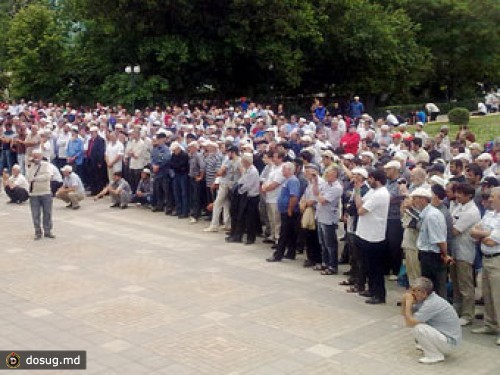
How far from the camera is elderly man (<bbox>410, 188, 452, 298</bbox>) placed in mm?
8828

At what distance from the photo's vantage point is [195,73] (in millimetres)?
37281

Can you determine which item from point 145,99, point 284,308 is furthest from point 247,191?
point 145,99

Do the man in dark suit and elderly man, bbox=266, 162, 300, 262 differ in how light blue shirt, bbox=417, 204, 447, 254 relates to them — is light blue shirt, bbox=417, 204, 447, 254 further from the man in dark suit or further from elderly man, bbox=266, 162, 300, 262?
the man in dark suit

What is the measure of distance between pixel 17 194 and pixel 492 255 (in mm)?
13024

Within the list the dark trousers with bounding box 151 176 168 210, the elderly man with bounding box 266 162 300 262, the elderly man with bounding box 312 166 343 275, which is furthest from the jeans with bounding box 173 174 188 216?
the elderly man with bounding box 312 166 343 275

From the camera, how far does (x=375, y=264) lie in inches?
395

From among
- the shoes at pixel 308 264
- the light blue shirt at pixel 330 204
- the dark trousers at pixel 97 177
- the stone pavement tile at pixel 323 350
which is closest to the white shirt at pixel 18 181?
the dark trousers at pixel 97 177

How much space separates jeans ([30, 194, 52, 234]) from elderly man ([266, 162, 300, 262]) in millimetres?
4666

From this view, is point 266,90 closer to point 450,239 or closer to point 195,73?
point 195,73

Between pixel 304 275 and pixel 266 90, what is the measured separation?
94.6ft

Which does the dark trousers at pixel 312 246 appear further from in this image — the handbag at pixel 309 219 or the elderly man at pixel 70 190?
the elderly man at pixel 70 190

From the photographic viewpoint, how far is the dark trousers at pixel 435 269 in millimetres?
8953

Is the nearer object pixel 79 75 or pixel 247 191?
pixel 247 191

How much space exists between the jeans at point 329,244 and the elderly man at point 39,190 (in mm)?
5641
